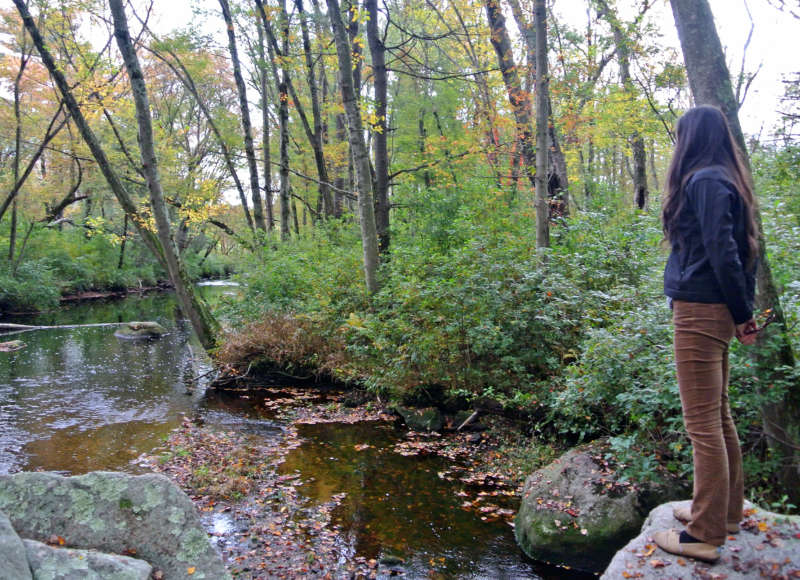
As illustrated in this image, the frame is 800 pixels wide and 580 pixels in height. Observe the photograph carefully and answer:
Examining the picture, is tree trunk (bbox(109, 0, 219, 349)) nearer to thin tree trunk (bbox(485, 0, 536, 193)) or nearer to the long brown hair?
thin tree trunk (bbox(485, 0, 536, 193))

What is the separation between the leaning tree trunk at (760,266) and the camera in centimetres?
316

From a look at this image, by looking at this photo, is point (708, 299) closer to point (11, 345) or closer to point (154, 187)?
point (154, 187)

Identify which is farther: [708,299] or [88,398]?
[88,398]

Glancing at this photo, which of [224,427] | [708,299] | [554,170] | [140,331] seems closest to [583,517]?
[708,299]

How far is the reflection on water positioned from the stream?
0.02 metres

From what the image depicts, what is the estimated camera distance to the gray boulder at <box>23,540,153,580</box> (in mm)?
2477

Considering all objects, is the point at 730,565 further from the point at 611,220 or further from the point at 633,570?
the point at 611,220

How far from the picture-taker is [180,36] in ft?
53.9

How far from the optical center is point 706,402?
103 inches

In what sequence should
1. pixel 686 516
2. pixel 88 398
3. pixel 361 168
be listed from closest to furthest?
pixel 686 516 → pixel 88 398 → pixel 361 168

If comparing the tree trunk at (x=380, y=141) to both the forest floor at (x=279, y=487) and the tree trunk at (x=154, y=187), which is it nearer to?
the tree trunk at (x=154, y=187)

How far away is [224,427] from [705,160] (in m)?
6.66

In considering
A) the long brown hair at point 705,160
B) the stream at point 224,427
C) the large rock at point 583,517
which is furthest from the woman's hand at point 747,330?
the stream at point 224,427

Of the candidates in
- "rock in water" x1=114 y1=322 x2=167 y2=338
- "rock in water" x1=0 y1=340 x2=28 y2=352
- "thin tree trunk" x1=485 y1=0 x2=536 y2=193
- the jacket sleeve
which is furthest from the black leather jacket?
"rock in water" x1=114 y1=322 x2=167 y2=338
